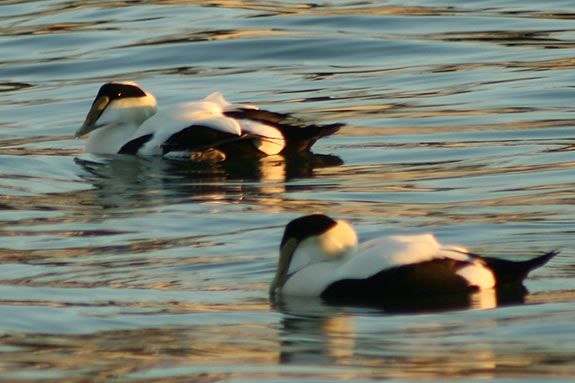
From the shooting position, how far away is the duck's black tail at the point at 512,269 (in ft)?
28.0

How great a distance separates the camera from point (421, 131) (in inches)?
547

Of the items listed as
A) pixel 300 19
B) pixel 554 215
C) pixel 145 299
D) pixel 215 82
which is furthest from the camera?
pixel 300 19

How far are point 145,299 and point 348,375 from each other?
1848 mm

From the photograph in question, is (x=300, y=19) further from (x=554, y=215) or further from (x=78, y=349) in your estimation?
(x=78, y=349)

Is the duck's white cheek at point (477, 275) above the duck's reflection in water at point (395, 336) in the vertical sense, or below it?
above

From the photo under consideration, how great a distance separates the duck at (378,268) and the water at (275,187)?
0.16 metres

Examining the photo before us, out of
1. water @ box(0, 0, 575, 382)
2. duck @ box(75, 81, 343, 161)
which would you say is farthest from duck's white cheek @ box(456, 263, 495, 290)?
duck @ box(75, 81, 343, 161)

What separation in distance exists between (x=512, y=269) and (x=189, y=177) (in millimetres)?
4339

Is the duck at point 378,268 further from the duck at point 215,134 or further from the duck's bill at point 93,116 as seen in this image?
the duck's bill at point 93,116

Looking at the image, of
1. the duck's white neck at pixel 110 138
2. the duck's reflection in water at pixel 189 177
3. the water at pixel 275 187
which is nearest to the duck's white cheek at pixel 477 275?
the water at pixel 275 187

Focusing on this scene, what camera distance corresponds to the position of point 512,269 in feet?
28.0

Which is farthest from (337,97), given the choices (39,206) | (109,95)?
(39,206)

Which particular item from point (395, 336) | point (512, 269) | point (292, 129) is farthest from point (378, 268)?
point (292, 129)

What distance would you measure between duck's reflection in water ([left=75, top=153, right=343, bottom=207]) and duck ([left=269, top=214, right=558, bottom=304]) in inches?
102
